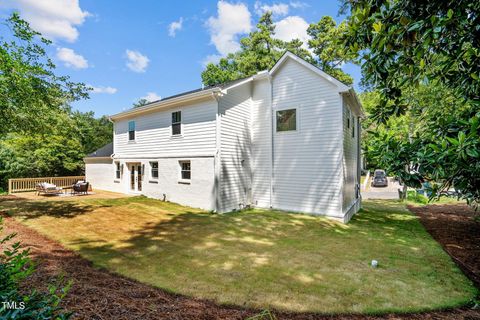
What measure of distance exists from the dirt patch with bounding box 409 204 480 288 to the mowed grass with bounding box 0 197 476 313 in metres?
0.35

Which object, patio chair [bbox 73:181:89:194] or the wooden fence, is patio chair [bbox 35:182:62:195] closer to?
patio chair [bbox 73:181:89:194]

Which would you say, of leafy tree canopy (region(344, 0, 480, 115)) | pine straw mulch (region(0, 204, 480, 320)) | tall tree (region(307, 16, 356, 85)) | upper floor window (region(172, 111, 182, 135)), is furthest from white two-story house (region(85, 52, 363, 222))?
tall tree (region(307, 16, 356, 85))

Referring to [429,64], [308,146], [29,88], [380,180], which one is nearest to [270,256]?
[429,64]

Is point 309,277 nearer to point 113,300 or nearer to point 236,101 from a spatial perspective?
point 113,300

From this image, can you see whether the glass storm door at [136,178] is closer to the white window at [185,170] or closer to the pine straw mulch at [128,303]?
the white window at [185,170]

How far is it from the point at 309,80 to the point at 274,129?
2837 mm

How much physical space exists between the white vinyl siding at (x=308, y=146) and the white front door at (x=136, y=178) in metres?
9.30

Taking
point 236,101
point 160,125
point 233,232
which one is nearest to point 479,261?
point 233,232

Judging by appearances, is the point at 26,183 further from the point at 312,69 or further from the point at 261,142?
the point at 312,69

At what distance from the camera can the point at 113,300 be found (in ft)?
11.3

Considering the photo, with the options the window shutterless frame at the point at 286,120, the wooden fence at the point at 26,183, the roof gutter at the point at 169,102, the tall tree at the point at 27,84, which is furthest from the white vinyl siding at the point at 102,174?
the window shutterless frame at the point at 286,120

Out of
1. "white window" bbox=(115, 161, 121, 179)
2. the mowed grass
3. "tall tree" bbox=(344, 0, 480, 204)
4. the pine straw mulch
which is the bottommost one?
the mowed grass

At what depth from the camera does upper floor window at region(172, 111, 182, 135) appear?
13.0 m

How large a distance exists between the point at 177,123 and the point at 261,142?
474 cm
